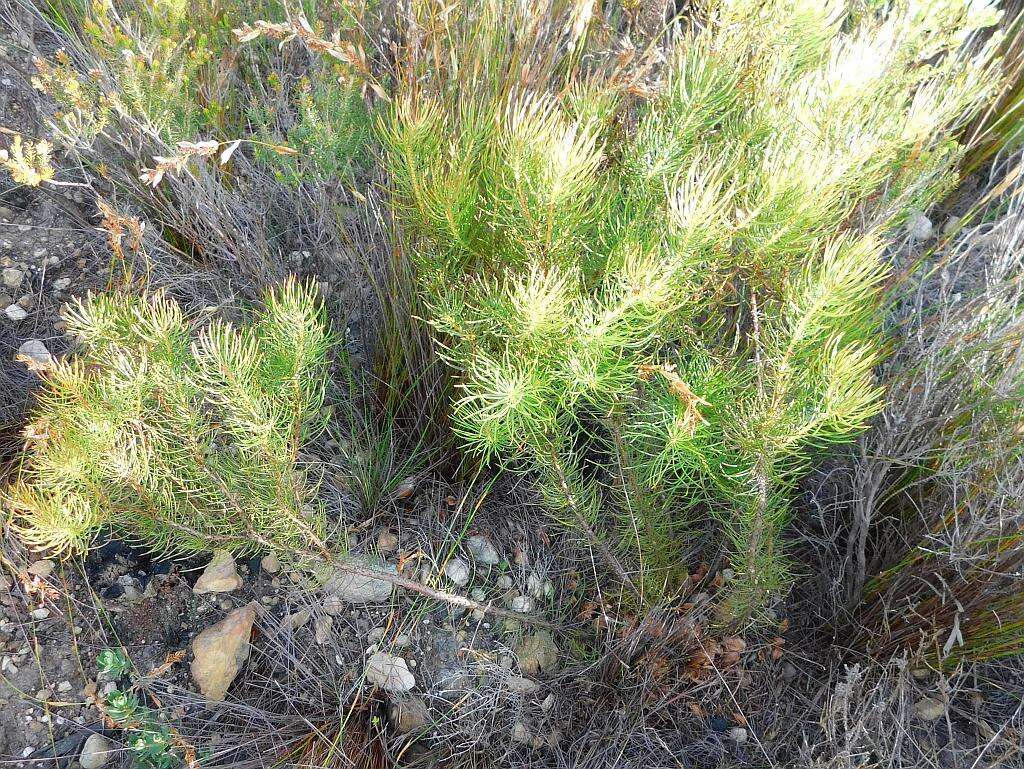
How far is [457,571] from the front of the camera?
1963 millimetres

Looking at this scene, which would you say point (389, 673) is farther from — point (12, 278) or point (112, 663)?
point (12, 278)

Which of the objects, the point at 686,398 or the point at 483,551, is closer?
the point at 686,398

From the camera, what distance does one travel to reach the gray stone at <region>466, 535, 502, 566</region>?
6.57 ft

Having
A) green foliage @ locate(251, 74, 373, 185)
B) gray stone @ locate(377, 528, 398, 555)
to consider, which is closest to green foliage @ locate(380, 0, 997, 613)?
green foliage @ locate(251, 74, 373, 185)

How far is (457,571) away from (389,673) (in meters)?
0.30

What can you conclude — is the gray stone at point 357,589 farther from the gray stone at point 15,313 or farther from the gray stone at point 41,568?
the gray stone at point 15,313

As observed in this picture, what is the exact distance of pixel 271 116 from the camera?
1993 millimetres

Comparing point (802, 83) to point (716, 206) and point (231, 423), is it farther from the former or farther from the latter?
point (231, 423)

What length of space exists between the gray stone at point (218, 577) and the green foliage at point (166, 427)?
331mm

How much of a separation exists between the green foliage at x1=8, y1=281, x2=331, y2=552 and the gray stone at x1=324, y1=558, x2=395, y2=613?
38 cm

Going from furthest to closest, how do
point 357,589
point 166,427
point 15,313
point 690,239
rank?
point 15,313 < point 357,589 < point 166,427 < point 690,239

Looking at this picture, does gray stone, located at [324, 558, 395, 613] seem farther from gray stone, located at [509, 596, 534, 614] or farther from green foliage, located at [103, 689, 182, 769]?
green foliage, located at [103, 689, 182, 769]

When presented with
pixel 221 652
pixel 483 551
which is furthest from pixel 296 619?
pixel 483 551

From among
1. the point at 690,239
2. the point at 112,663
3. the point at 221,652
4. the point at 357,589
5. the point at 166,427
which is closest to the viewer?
the point at 690,239
